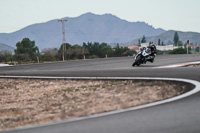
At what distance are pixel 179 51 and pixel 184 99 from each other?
109209 mm

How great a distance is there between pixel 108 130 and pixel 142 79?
767 centimetres

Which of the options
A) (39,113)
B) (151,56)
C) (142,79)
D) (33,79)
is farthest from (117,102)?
(151,56)

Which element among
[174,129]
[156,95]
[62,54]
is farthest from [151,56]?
[62,54]

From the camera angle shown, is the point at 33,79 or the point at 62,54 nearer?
the point at 33,79

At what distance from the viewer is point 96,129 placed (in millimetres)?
4465

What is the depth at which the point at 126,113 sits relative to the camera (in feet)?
17.9

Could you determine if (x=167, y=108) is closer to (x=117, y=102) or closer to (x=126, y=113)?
(x=126, y=113)

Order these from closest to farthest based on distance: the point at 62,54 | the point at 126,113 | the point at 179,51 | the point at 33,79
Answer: the point at 126,113, the point at 33,79, the point at 62,54, the point at 179,51

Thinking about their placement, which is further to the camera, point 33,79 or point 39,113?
point 33,79

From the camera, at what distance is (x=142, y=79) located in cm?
1190

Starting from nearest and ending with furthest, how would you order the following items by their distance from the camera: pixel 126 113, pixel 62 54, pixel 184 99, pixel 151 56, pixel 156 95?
pixel 126 113 < pixel 184 99 < pixel 156 95 < pixel 151 56 < pixel 62 54

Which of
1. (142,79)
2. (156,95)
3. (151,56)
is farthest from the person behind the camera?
(151,56)

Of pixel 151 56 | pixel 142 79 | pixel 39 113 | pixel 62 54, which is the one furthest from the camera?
pixel 62 54

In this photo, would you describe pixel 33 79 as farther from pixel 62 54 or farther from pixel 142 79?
pixel 62 54
